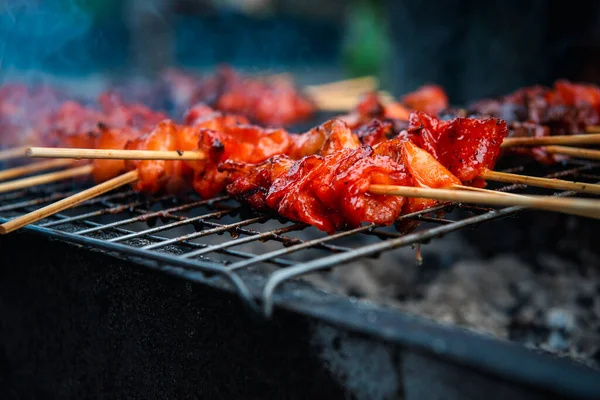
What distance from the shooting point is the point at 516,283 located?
5.51m

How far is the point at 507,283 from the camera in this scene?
5.55 meters

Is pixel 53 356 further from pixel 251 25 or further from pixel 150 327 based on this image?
pixel 251 25

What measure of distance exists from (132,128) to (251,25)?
1947cm

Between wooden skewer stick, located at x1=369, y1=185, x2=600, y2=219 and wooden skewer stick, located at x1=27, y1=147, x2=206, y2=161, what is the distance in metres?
1.19

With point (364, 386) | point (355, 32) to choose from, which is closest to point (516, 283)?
point (364, 386)

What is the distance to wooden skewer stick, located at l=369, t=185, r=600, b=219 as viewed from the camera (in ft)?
6.19

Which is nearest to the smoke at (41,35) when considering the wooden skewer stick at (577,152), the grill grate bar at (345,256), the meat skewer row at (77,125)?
the meat skewer row at (77,125)

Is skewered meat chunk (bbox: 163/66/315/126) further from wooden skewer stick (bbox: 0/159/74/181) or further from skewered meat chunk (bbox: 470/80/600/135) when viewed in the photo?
skewered meat chunk (bbox: 470/80/600/135)

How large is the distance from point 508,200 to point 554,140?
4.05 ft

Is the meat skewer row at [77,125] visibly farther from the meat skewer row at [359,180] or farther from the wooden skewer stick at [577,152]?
the wooden skewer stick at [577,152]

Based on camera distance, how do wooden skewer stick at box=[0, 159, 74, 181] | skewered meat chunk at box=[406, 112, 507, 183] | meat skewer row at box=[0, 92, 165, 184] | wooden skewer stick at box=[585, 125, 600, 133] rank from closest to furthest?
skewered meat chunk at box=[406, 112, 507, 183]
wooden skewer stick at box=[0, 159, 74, 181]
meat skewer row at box=[0, 92, 165, 184]
wooden skewer stick at box=[585, 125, 600, 133]

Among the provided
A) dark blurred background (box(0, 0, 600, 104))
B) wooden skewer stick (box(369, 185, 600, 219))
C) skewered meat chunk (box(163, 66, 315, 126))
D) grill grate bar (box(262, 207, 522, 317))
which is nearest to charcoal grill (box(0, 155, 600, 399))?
grill grate bar (box(262, 207, 522, 317))

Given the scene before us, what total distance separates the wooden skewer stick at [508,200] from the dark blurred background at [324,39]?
5.06m

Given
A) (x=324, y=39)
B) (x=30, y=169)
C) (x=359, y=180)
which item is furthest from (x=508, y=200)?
(x=324, y=39)
